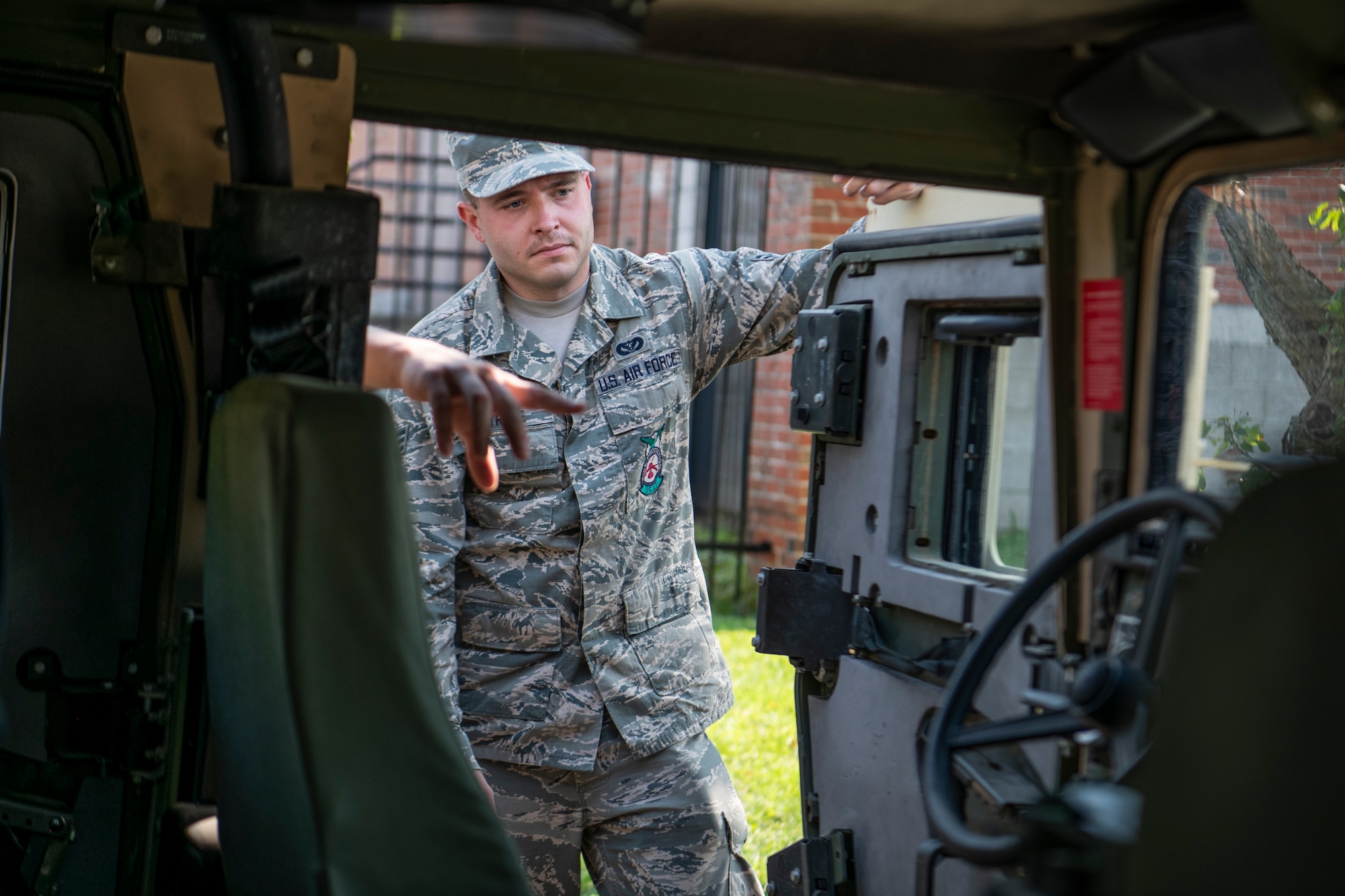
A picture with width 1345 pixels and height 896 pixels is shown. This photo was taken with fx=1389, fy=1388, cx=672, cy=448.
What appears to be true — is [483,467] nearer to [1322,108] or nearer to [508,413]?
[508,413]

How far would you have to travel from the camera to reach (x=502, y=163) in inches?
127

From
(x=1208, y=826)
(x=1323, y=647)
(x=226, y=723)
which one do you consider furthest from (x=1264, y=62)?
(x=226, y=723)

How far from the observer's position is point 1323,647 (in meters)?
1.36

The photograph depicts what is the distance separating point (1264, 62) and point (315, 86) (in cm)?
126

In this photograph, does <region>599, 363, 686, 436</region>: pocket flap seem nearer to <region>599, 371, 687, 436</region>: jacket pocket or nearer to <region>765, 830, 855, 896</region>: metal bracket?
<region>599, 371, 687, 436</region>: jacket pocket

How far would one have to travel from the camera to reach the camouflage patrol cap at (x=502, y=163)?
10.4 ft

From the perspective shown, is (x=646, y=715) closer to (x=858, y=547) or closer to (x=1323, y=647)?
(x=858, y=547)

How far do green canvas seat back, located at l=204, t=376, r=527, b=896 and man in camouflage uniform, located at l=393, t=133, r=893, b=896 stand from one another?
1216 mm

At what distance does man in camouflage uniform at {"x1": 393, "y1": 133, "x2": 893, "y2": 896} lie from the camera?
3018 mm

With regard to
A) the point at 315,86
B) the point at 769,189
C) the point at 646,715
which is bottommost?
the point at 646,715

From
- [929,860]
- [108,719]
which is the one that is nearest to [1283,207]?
[929,860]

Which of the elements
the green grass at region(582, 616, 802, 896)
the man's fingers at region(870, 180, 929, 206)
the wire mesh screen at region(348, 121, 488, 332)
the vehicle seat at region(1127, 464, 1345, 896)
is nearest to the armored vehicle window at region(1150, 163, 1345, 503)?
the vehicle seat at region(1127, 464, 1345, 896)

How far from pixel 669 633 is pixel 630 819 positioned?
41 cm

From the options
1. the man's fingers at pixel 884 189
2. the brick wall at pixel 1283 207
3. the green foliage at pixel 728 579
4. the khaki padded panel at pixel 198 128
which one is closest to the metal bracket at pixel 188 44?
the khaki padded panel at pixel 198 128
